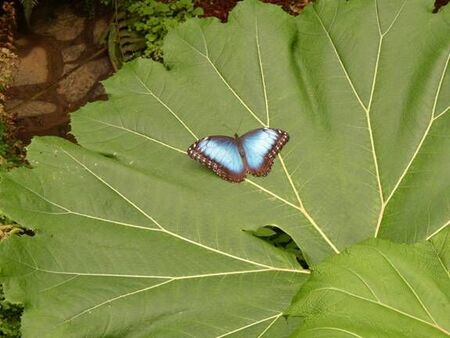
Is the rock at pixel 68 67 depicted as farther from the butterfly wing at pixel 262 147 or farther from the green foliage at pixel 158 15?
the butterfly wing at pixel 262 147

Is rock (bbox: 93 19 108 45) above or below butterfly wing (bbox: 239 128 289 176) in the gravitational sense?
above

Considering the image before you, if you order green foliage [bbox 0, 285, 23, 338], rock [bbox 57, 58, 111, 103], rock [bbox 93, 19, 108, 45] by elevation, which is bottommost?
green foliage [bbox 0, 285, 23, 338]

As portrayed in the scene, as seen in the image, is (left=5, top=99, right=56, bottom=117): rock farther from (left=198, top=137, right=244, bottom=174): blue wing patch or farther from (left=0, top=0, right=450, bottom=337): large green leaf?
(left=198, top=137, right=244, bottom=174): blue wing patch

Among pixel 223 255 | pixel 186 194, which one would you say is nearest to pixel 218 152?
pixel 186 194

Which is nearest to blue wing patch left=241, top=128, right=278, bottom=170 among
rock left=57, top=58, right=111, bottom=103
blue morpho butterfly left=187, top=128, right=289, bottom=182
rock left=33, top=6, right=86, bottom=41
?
blue morpho butterfly left=187, top=128, right=289, bottom=182

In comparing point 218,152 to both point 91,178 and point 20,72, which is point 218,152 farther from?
point 20,72

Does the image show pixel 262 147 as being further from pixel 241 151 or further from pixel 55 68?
pixel 55 68
